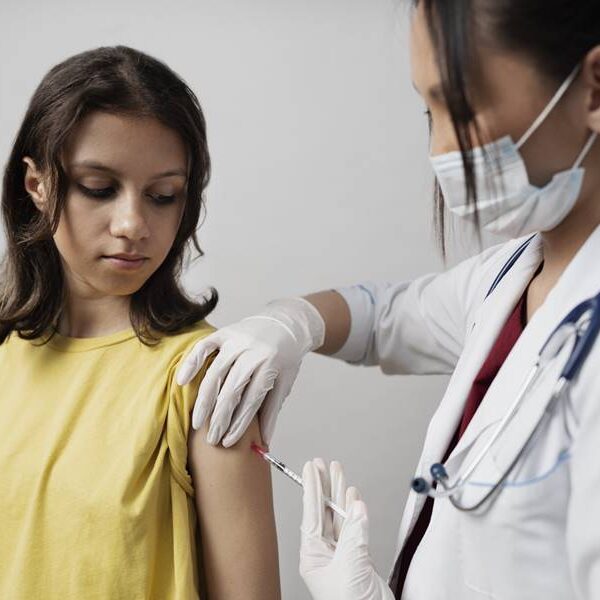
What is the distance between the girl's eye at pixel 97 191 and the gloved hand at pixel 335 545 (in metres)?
0.53

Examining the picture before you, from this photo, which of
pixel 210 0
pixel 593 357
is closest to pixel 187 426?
pixel 593 357

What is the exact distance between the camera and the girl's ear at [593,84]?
0.98m

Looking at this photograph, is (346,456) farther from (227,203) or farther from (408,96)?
(408,96)

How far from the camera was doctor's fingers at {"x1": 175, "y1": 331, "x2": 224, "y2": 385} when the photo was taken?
137 centimetres

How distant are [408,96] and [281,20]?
0.35 metres

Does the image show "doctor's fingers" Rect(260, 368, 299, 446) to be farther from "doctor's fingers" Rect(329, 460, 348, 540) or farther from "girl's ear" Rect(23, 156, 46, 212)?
"girl's ear" Rect(23, 156, 46, 212)

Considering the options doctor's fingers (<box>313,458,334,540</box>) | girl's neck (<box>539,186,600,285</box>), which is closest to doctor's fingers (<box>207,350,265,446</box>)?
doctor's fingers (<box>313,458,334,540</box>)

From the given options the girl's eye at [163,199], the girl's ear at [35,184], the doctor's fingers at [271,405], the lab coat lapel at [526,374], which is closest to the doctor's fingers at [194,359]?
the doctor's fingers at [271,405]

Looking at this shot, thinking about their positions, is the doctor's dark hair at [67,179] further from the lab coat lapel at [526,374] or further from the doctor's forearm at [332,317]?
the lab coat lapel at [526,374]

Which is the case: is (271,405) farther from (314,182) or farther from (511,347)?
(314,182)

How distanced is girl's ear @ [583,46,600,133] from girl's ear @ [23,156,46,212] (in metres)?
0.86

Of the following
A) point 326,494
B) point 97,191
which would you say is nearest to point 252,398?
point 326,494

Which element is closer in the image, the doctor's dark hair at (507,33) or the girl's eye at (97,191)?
the doctor's dark hair at (507,33)

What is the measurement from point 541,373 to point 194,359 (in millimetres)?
561
